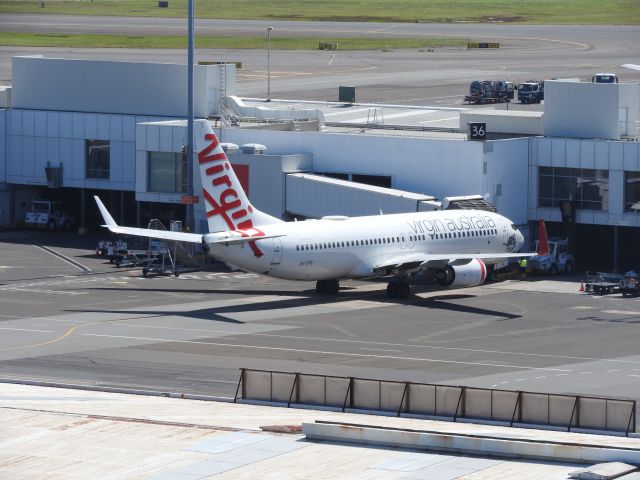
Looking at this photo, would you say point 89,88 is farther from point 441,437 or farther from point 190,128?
point 441,437

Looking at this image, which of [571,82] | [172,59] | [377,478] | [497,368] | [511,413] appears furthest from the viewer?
[172,59]

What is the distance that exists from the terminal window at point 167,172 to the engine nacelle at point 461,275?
27.1 metres

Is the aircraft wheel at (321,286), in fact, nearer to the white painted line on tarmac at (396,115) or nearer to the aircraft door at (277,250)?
the aircraft door at (277,250)

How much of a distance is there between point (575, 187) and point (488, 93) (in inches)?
2247

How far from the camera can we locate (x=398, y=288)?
9112 cm

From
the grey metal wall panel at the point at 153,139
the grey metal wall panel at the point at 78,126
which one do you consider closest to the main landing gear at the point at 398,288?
the grey metal wall panel at the point at 153,139

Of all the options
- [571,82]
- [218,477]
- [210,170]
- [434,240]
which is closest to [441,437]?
[218,477]

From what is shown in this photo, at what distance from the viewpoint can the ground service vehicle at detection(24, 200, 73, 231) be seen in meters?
124

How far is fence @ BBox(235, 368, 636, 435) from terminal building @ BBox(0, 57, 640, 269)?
43.0 m

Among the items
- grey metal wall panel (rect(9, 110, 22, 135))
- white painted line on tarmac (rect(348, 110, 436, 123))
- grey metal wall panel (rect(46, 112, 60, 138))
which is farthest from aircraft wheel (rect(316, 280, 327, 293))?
grey metal wall panel (rect(9, 110, 22, 135))

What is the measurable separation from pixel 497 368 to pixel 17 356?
2151 centimetres

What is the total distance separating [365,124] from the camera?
121 m

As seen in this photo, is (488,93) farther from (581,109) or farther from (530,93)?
(581,109)

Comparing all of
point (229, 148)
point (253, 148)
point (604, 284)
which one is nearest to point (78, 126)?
point (229, 148)
